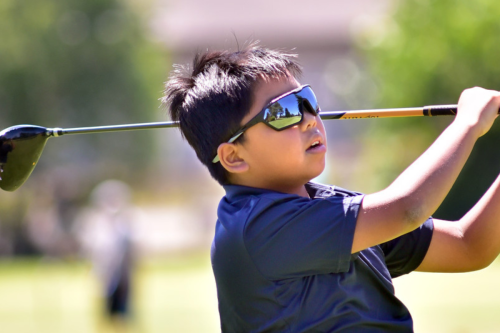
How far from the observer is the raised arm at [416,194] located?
2.24 metres

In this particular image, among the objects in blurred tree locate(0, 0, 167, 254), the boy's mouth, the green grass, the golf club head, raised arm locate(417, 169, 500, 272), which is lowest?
the green grass

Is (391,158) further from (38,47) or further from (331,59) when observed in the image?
(331,59)

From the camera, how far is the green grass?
11.4 metres

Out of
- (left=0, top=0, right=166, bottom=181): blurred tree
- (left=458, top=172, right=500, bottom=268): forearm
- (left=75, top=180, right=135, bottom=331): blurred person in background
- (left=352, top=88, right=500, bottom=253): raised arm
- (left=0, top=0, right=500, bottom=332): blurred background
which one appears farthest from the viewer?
(left=0, top=0, right=166, bottom=181): blurred tree

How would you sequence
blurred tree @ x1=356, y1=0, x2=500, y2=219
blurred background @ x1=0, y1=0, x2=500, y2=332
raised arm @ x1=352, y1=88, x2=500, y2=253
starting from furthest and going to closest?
blurred tree @ x1=356, y1=0, x2=500, y2=219 → blurred background @ x1=0, y1=0, x2=500, y2=332 → raised arm @ x1=352, y1=88, x2=500, y2=253

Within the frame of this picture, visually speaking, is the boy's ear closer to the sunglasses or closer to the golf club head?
the sunglasses

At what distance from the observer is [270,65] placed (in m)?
2.58

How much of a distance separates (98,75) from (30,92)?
239cm

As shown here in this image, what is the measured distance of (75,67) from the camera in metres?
27.4

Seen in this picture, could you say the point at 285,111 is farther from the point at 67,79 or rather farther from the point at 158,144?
the point at 158,144

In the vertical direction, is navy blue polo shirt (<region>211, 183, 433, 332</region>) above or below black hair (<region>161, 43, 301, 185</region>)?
below

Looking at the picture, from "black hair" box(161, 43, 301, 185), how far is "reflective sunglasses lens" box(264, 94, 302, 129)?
85 mm

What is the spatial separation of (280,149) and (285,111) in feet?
0.39

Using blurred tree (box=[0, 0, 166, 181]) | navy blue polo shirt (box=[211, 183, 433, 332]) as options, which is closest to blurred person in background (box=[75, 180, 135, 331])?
navy blue polo shirt (box=[211, 183, 433, 332])
